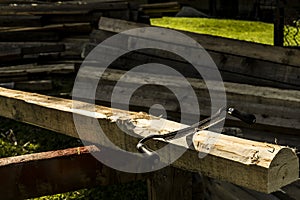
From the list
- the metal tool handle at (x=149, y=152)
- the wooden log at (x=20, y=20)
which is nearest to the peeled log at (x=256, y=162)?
the metal tool handle at (x=149, y=152)

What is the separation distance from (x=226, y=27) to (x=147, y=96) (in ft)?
33.5

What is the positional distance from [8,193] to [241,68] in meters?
3.07

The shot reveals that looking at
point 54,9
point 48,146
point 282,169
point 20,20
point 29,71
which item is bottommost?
point 48,146

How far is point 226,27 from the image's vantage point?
46.1 ft

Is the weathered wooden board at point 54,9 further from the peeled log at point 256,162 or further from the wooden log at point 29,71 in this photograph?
the peeled log at point 256,162

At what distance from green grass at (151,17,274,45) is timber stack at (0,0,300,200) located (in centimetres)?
527

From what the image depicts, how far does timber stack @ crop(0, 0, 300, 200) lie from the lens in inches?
70.2

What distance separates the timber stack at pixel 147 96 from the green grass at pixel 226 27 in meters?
5.27

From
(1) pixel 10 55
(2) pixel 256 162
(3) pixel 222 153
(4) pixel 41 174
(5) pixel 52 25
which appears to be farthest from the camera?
(5) pixel 52 25

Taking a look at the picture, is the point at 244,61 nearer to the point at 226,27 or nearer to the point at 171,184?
the point at 171,184

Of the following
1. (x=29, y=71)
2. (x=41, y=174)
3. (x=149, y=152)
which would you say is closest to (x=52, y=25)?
(x=29, y=71)

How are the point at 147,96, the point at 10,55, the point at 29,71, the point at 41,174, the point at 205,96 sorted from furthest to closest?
the point at 10,55, the point at 29,71, the point at 147,96, the point at 205,96, the point at 41,174

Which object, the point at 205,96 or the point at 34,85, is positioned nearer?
the point at 205,96

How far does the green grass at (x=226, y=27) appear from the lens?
40.6 ft
